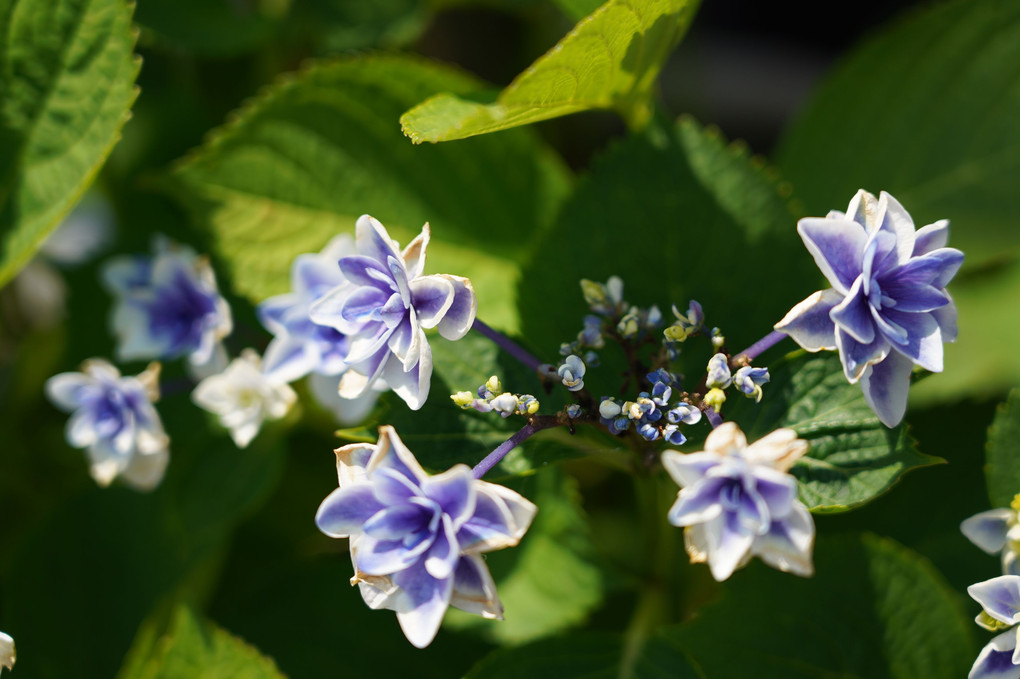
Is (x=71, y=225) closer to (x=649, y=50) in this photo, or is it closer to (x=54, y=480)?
(x=54, y=480)

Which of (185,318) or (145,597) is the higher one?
(185,318)

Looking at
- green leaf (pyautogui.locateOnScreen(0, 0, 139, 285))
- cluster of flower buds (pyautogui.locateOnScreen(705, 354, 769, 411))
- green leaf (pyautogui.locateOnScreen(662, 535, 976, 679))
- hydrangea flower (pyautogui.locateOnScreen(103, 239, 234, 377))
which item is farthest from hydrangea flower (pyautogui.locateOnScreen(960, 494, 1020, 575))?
green leaf (pyautogui.locateOnScreen(0, 0, 139, 285))

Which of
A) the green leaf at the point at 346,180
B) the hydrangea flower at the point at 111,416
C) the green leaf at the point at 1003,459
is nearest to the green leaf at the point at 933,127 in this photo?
the green leaf at the point at 1003,459

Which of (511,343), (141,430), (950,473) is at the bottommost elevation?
(141,430)

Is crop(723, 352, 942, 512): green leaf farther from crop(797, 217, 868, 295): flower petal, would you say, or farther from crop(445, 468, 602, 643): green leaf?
crop(445, 468, 602, 643): green leaf

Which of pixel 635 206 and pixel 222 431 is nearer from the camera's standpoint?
pixel 635 206

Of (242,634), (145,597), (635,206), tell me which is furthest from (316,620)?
(635,206)
